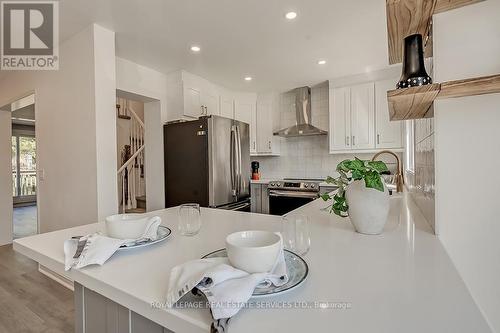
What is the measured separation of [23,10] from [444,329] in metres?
2.83

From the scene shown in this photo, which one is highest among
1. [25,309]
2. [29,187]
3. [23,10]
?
[23,10]

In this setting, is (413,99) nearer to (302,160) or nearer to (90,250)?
(90,250)

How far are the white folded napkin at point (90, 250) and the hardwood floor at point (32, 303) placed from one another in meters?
1.46

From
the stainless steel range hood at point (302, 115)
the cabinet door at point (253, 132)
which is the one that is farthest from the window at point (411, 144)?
the cabinet door at point (253, 132)

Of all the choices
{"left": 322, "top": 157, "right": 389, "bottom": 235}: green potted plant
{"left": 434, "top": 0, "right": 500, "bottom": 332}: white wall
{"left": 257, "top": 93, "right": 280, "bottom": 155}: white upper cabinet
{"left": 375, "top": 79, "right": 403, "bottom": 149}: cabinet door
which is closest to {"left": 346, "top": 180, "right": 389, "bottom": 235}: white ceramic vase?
{"left": 322, "top": 157, "right": 389, "bottom": 235}: green potted plant

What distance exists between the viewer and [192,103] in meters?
3.18

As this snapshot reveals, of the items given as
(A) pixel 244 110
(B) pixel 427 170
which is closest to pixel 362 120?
(A) pixel 244 110

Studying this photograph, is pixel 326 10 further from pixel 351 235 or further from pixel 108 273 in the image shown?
pixel 108 273

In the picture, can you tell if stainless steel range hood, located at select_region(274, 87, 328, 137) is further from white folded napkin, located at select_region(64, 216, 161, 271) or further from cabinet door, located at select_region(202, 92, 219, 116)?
white folded napkin, located at select_region(64, 216, 161, 271)

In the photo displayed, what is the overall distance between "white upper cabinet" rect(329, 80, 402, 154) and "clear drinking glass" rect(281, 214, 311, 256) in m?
2.86

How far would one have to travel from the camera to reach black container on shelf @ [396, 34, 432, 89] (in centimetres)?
88

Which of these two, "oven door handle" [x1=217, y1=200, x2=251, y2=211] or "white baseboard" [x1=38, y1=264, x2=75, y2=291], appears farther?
"oven door handle" [x1=217, y1=200, x2=251, y2=211]

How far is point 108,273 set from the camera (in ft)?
2.10

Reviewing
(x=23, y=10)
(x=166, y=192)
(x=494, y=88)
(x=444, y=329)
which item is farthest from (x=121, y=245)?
(x=166, y=192)
